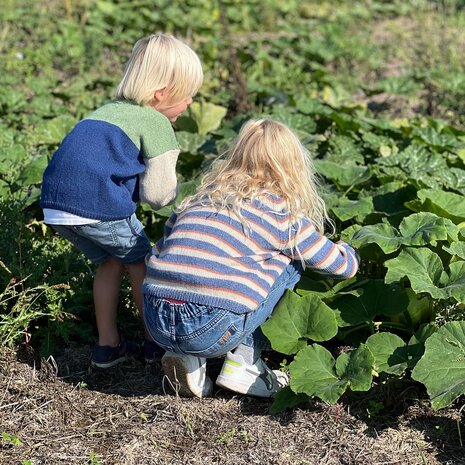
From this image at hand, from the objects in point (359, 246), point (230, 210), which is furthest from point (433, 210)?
point (230, 210)

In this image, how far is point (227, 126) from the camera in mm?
5758

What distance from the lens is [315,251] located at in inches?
125

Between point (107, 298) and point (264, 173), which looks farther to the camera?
point (107, 298)

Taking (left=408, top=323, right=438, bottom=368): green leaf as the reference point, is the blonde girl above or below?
above

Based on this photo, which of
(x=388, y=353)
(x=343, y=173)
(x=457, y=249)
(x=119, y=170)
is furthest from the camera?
(x=343, y=173)

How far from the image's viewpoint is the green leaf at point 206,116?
583 cm

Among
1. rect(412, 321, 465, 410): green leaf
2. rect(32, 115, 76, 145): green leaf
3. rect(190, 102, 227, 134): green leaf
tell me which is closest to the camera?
rect(412, 321, 465, 410): green leaf

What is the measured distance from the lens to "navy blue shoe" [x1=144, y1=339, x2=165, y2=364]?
11.7 feet

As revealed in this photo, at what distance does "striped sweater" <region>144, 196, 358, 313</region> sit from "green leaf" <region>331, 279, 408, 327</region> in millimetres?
298

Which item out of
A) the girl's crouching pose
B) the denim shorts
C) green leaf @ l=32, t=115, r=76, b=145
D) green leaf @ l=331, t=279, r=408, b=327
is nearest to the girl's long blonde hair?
the girl's crouching pose

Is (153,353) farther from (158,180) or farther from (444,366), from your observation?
(444,366)

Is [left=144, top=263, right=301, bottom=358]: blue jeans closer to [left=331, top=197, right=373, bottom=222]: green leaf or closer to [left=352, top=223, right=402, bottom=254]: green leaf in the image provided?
[left=352, top=223, right=402, bottom=254]: green leaf

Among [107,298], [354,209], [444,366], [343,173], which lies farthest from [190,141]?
[444,366]

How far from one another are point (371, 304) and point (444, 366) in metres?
0.54
